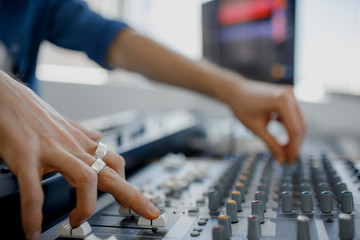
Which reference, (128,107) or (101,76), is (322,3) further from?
(101,76)

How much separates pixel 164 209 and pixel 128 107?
159cm

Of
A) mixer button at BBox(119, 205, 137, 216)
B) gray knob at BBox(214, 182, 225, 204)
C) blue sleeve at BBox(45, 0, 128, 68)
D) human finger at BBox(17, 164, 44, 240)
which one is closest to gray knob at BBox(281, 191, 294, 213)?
gray knob at BBox(214, 182, 225, 204)

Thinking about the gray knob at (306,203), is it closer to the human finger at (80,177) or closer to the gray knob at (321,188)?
the gray knob at (321,188)

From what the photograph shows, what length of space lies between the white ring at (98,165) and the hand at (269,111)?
0.53 m

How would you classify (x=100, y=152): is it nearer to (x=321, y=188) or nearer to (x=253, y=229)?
(x=253, y=229)

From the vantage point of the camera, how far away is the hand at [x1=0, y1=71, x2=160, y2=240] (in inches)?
16.4

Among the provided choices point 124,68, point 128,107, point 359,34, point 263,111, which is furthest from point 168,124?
point 128,107

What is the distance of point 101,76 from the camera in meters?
2.57

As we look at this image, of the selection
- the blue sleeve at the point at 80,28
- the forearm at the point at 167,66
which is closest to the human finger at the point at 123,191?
the forearm at the point at 167,66

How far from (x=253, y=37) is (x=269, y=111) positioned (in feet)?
2.15

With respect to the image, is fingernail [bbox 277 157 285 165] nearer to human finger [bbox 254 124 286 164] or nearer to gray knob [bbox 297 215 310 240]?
human finger [bbox 254 124 286 164]

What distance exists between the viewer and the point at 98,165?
0.51 metres

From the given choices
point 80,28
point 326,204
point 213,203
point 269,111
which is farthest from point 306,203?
point 80,28

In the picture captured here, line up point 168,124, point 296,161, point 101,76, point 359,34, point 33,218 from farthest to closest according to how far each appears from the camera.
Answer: point 101,76, point 168,124, point 359,34, point 296,161, point 33,218
